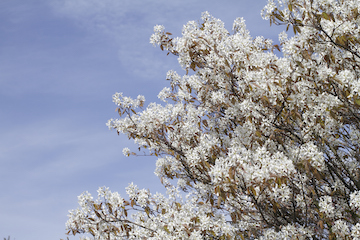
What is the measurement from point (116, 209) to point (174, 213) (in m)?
1.08

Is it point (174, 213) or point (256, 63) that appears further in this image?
point (256, 63)

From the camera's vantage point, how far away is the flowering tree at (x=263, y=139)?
4895 mm

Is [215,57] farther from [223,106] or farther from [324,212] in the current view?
[324,212]

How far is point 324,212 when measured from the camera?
494 centimetres

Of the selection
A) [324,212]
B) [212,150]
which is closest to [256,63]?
[212,150]

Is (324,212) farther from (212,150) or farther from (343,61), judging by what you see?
(343,61)

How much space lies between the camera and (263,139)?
5.92 meters

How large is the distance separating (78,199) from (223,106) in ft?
9.88

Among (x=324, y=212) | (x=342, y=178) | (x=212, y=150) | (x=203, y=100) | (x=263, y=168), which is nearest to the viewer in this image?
(x=263, y=168)

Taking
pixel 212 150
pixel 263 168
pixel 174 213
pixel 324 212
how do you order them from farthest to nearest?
1. pixel 212 150
2. pixel 174 213
3. pixel 324 212
4. pixel 263 168

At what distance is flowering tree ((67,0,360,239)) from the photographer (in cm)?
489

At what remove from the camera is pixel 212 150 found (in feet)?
20.1

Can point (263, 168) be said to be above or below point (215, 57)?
below

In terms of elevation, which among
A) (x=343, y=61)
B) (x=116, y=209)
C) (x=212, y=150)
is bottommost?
(x=116, y=209)
